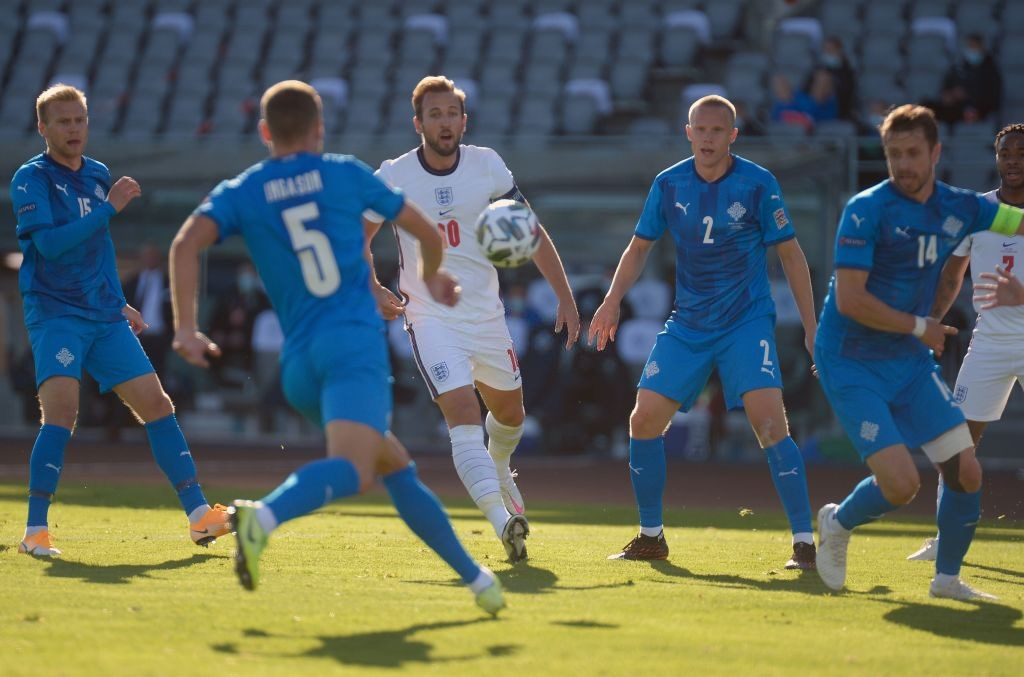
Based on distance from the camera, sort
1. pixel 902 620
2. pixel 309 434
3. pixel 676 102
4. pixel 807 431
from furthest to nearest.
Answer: pixel 676 102 < pixel 309 434 < pixel 807 431 < pixel 902 620

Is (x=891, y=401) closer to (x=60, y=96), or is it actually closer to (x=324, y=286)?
(x=324, y=286)

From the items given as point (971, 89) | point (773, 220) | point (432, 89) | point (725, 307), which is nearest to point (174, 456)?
point (432, 89)

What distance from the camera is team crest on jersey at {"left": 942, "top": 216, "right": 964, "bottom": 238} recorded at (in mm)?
6688

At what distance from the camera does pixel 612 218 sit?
17.7m

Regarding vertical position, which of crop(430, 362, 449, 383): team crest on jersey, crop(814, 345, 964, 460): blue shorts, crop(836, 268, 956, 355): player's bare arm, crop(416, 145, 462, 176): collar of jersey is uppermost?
crop(416, 145, 462, 176): collar of jersey

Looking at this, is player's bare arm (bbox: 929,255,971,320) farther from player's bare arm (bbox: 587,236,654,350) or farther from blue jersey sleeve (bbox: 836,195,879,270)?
player's bare arm (bbox: 587,236,654,350)

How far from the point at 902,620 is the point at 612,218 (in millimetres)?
11695

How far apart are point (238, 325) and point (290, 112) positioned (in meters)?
13.1

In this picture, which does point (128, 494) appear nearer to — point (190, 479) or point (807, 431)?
point (190, 479)

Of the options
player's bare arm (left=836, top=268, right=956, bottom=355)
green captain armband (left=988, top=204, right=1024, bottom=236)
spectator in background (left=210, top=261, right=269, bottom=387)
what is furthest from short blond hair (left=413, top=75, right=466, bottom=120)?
spectator in background (left=210, top=261, right=269, bottom=387)

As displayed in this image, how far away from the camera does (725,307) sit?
8188mm

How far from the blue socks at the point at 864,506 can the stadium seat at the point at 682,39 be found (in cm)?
1500

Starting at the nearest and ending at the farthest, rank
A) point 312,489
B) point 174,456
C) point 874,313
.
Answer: point 312,489 < point 874,313 < point 174,456

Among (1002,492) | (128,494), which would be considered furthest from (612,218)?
(128,494)
